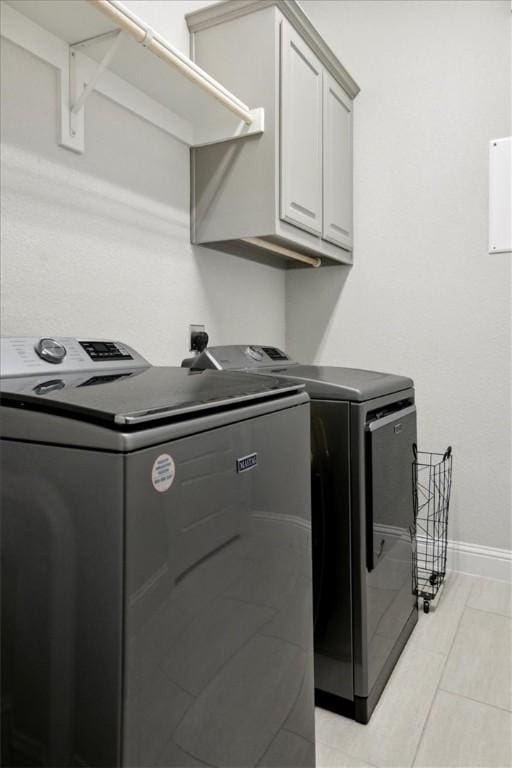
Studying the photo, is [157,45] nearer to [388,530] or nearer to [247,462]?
[247,462]

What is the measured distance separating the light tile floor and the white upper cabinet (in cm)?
156

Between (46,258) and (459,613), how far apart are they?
197 cm

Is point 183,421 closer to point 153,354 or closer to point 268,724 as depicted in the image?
point 268,724

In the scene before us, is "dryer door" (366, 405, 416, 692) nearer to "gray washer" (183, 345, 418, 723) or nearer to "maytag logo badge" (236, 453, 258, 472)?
"gray washer" (183, 345, 418, 723)

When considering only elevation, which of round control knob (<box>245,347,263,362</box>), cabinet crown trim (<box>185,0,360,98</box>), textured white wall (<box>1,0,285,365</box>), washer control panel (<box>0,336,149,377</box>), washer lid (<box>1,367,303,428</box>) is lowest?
washer lid (<box>1,367,303,428</box>)


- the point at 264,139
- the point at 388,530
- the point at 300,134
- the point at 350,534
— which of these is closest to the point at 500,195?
the point at 300,134

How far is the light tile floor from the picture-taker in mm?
1356

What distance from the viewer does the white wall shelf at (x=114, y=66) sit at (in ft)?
4.17

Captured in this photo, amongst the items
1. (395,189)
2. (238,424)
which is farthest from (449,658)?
(395,189)

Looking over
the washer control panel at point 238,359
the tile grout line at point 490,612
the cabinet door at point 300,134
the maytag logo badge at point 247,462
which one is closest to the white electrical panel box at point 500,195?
the cabinet door at point 300,134

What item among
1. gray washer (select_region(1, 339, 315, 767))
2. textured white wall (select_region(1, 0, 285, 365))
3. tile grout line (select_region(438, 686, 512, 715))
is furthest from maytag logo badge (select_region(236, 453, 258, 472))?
tile grout line (select_region(438, 686, 512, 715))

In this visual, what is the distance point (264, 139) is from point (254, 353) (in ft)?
2.60

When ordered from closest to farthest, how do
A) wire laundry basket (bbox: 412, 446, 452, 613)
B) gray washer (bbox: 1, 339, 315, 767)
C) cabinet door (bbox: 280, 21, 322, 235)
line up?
1. gray washer (bbox: 1, 339, 315, 767)
2. cabinet door (bbox: 280, 21, 322, 235)
3. wire laundry basket (bbox: 412, 446, 452, 613)

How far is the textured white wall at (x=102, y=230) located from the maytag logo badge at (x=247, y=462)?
0.75 meters
